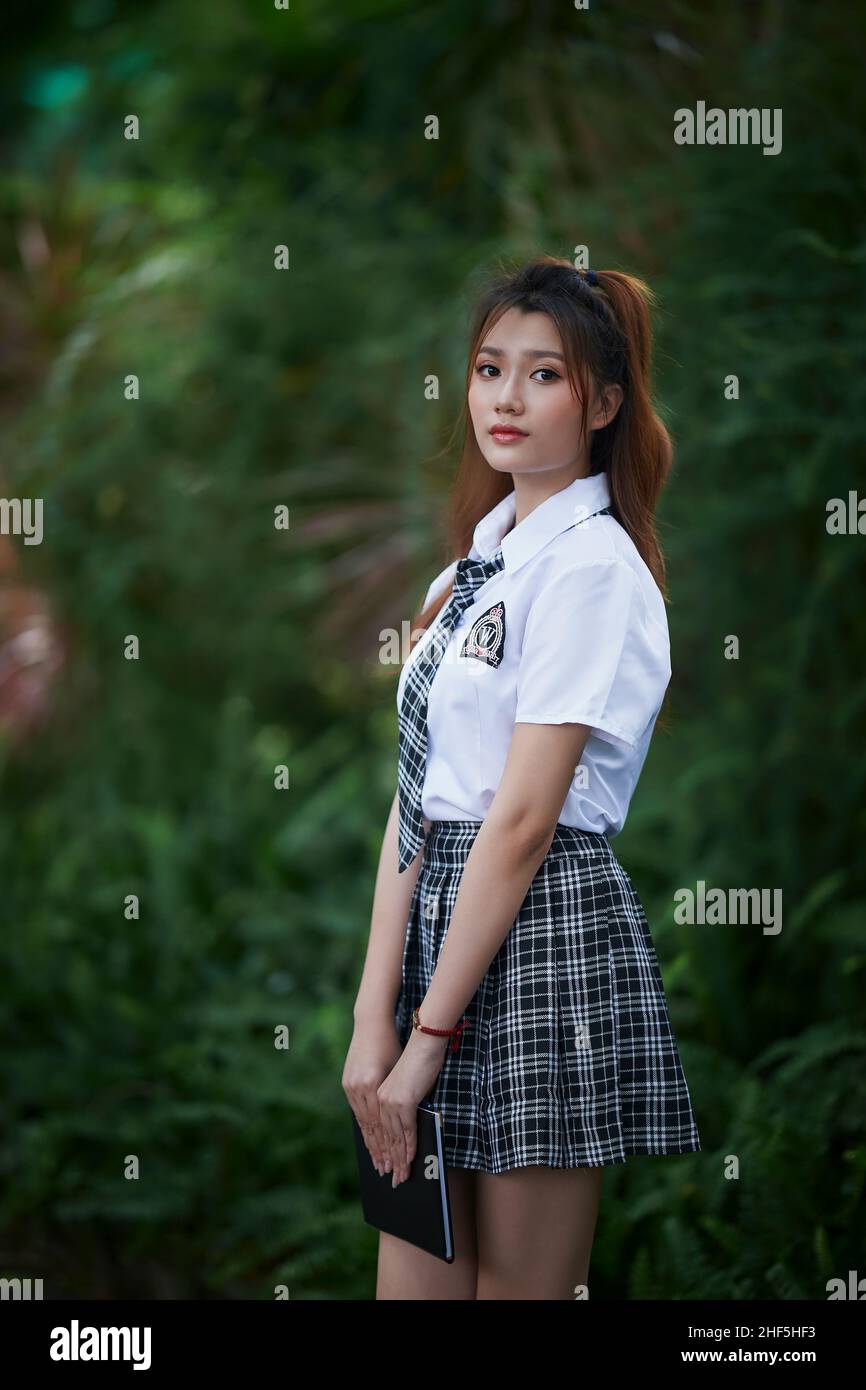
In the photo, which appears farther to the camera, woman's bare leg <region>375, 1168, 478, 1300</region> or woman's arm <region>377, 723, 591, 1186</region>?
woman's bare leg <region>375, 1168, 478, 1300</region>

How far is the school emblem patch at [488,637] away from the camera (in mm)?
1543

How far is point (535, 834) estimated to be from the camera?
147cm

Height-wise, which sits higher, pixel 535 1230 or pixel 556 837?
pixel 556 837

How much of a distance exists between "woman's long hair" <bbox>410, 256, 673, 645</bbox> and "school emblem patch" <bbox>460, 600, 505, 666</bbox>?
17 cm

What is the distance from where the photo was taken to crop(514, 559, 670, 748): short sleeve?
57.8 inches

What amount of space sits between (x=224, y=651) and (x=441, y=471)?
1.31 meters

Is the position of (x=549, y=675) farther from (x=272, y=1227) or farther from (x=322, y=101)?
(x=322, y=101)

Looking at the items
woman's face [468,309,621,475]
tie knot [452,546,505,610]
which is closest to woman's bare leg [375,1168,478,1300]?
tie knot [452,546,505,610]

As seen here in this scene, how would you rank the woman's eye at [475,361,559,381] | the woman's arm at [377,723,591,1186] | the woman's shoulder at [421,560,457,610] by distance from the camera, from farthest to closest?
the woman's shoulder at [421,560,457,610] < the woman's eye at [475,361,559,381] < the woman's arm at [377,723,591,1186]

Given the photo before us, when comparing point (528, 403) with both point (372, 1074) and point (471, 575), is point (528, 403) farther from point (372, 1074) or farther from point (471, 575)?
point (372, 1074)

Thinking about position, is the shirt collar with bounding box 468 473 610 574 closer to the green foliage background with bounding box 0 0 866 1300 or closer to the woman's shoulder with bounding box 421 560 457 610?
the woman's shoulder with bounding box 421 560 457 610

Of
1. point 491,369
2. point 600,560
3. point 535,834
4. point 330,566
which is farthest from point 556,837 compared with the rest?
point 330,566

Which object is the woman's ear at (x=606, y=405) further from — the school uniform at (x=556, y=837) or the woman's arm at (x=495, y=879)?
the woman's arm at (x=495, y=879)

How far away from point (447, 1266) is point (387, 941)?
0.42 meters
